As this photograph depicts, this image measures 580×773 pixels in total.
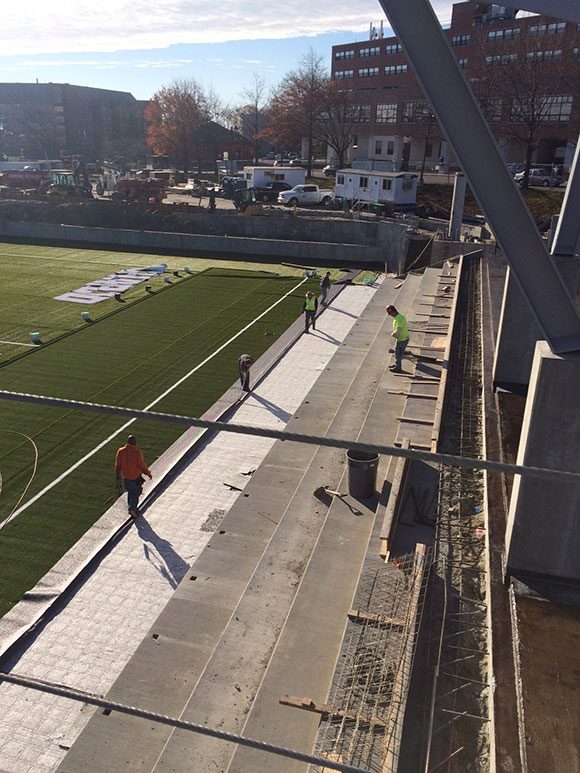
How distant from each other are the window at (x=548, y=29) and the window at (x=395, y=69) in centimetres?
1890

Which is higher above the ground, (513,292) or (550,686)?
(513,292)

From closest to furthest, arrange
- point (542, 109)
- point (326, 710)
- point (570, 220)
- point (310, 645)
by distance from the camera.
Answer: point (326, 710)
point (310, 645)
point (570, 220)
point (542, 109)

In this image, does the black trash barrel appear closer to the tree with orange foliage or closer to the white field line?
the white field line

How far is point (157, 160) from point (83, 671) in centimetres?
8985

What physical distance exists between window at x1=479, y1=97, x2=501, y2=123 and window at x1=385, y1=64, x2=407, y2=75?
20.7 metres

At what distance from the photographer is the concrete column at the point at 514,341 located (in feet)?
33.4

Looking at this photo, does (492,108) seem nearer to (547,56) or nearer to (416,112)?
(547,56)

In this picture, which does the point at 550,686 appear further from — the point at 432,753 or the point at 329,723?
the point at 329,723

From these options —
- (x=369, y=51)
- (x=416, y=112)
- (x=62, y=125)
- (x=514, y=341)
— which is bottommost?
(x=514, y=341)

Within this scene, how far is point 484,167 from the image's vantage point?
212 inches

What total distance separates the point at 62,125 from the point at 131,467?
374 feet

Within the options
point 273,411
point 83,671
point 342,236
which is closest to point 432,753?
point 83,671

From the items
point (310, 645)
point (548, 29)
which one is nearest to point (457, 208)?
point (548, 29)

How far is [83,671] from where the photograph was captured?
8656 mm
